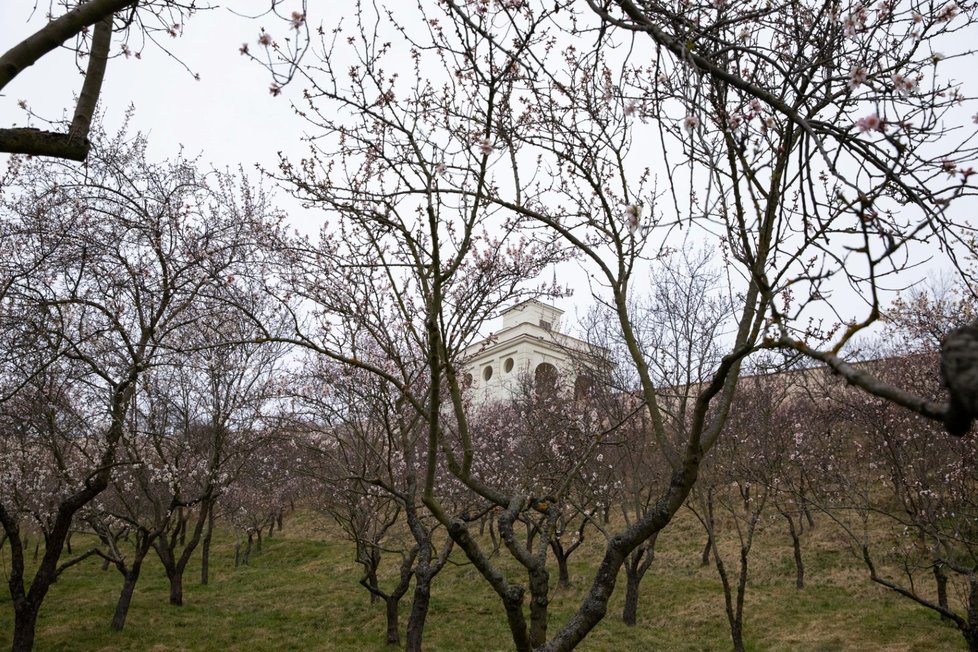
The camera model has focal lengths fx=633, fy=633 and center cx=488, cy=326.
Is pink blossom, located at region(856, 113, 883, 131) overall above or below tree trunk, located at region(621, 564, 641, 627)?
above

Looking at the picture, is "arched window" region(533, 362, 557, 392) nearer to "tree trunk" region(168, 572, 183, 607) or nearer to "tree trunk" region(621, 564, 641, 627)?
"tree trunk" region(621, 564, 641, 627)

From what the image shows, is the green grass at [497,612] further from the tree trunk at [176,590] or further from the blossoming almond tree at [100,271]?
the blossoming almond tree at [100,271]

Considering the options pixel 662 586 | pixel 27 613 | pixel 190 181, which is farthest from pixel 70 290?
pixel 662 586

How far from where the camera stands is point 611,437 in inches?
586

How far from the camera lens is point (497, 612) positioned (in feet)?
50.5

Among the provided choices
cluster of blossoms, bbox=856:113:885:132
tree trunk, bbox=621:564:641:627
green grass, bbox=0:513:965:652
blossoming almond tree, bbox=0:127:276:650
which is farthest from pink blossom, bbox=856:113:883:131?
tree trunk, bbox=621:564:641:627

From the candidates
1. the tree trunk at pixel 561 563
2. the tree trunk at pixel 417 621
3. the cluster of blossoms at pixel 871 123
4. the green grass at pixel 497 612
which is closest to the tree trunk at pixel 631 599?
the green grass at pixel 497 612

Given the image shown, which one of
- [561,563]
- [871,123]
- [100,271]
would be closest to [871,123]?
[871,123]

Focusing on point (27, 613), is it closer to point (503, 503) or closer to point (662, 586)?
point (503, 503)

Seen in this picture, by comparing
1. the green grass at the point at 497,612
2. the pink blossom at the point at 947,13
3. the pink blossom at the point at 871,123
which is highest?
the pink blossom at the point at 947,13

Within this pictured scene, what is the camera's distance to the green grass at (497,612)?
12375 mm

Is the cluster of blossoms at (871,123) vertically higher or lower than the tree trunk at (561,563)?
higher

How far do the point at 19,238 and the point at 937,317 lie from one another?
16112 millimetres

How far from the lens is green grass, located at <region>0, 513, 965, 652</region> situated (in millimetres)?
12375
